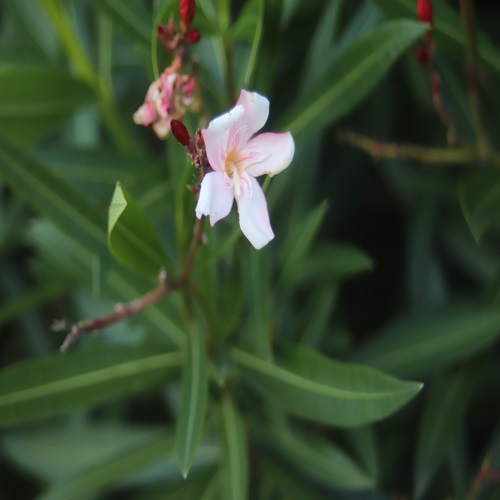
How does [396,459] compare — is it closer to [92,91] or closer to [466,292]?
[466,292]

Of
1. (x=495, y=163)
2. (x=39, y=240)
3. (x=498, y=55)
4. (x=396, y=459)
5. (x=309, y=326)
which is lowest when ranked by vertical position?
(x=396, y=459)

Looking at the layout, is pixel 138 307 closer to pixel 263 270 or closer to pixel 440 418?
pixel 263 270

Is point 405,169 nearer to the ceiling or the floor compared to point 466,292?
nearer to the ceiling

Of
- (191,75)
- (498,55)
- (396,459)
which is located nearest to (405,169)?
(498,55)

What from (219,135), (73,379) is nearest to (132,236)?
(219,135)

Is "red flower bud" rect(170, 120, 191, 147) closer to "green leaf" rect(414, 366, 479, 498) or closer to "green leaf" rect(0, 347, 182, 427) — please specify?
"green leaf" rect(0, 347, 182, 427)

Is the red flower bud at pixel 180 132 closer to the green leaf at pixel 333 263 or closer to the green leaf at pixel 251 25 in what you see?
the green leaf at pixel 251 25
